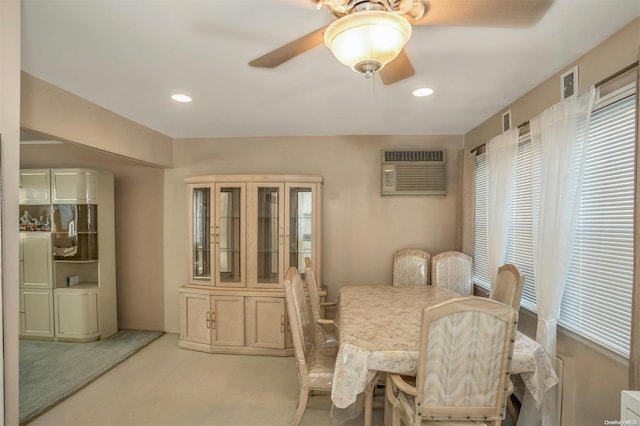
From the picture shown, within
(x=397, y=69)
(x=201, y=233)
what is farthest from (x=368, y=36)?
(x=201, y=233)

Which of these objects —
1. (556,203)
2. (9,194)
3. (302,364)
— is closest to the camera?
(9,194)

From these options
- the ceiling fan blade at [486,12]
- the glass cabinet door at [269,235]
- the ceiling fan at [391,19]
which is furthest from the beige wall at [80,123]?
the ceiling fan blade at [486,12]

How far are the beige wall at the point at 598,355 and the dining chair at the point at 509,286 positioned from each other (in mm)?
319

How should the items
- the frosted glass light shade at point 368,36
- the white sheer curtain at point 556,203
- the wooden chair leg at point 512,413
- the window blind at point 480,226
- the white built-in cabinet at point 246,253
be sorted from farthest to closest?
the white built-in cabinet at point 246,253 → the window blind at point 480,226 → the wooden chair leg at point 512,413 → the white sheer curtain at point 556,203 → the frosted glass light shade at point 368,36

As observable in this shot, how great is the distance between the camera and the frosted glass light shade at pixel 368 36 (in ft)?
3.54

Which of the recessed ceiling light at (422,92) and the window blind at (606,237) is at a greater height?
the recessed ceiling light at (422,92)

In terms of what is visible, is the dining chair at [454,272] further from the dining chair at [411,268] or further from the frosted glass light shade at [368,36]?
the frosted glass light shade at [368,36]

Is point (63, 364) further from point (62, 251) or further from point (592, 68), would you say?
point (592, 68)

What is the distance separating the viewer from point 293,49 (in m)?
1.38

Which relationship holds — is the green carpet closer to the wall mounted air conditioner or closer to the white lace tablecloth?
the white lace tablecloth

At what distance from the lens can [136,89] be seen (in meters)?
2.29

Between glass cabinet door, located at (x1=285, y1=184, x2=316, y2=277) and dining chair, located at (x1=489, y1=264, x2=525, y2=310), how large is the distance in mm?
1762

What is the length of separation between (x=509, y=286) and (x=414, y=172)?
1702mm

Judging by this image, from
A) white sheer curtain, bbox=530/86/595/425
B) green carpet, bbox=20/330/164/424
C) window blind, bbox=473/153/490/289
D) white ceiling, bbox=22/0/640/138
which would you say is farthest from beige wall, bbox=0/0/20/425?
window blind, bbox=473/153/490/289
